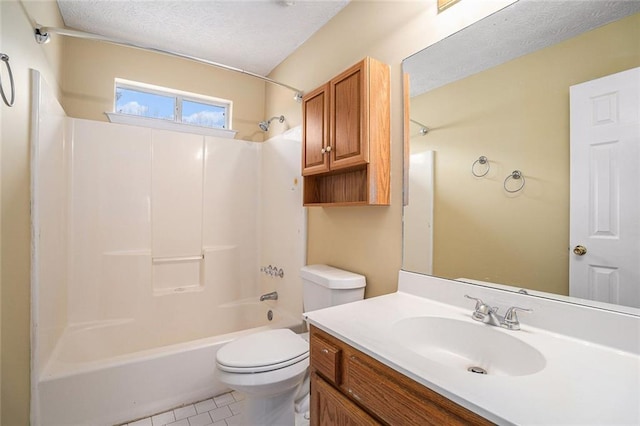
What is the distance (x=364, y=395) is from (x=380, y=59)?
1553 mm

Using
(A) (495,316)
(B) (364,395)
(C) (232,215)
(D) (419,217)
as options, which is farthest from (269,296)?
(A) (495,316)

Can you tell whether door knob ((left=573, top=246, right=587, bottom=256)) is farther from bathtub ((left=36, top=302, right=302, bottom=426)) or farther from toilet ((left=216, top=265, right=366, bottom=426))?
bathtub ((left=36, top=302, right=302, bottom=426))

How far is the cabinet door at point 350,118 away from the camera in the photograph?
1.46m

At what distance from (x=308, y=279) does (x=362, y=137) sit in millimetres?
883

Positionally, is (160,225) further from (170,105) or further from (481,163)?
(481,163)

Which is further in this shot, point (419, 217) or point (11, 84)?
point (419, 217)

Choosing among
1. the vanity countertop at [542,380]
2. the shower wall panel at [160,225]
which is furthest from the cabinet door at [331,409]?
the shower wall panel at [160,225]

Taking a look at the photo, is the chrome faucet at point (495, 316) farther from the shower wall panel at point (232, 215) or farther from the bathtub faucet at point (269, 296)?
the shower wall panel at point (232, 215)

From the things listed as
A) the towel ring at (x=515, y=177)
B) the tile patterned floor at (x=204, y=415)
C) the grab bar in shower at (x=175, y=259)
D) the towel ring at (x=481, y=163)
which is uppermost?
the towel ring at (x=481, y=163)

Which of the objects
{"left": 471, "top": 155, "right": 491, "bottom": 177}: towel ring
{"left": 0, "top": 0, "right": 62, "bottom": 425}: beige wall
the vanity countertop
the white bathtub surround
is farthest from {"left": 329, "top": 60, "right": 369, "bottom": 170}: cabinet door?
{"left": 0, "top": 0, "right": 62, "bottom": 425}: beige wall

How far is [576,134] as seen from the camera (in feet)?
3.06

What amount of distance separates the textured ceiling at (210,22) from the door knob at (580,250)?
181cm

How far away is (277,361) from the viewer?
4.59ft

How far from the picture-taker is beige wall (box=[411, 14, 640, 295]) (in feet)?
3.10
